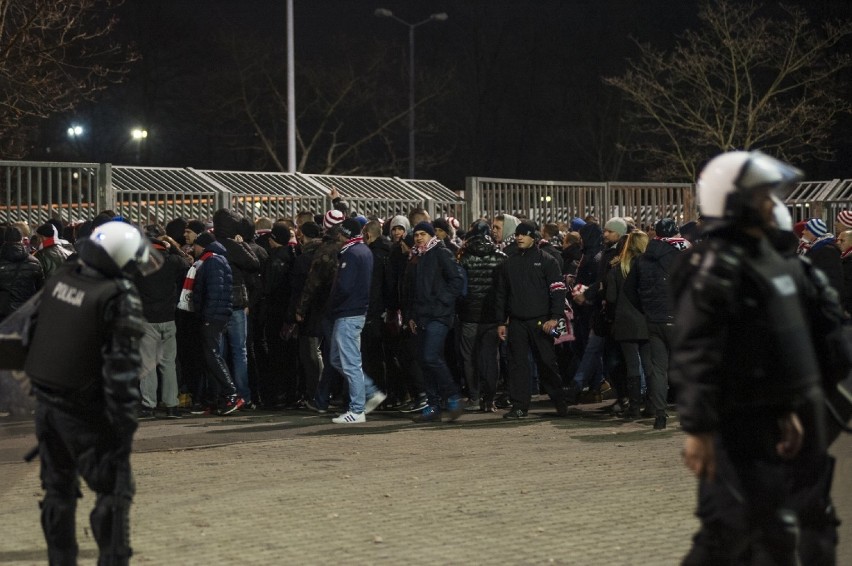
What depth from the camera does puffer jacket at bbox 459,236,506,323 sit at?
13.7 metres

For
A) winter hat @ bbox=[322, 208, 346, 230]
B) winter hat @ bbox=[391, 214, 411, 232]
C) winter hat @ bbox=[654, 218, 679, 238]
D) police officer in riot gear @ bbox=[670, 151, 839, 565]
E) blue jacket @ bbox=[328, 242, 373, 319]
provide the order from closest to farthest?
police officer in riot gear @ bbox=[670, 151, 839, 565] → winter hat @ bbox=[654, 218, 679, 238] → blue jacket @ bbox=[328, 242, 373, 319] → winter hat @ bbox=[322, 208, 346, 230] → winter hat @ bbox=[391, 214, 411, 232]

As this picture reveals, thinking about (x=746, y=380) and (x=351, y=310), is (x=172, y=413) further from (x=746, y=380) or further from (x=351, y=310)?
(x=746, y=380)

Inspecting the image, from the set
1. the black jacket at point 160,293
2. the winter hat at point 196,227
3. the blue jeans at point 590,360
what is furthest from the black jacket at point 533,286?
the winter hat at point 196,227

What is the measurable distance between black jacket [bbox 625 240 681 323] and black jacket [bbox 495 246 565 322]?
83 cm

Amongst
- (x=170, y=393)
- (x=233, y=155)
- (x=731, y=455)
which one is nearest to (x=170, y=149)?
(x=233, y=155)

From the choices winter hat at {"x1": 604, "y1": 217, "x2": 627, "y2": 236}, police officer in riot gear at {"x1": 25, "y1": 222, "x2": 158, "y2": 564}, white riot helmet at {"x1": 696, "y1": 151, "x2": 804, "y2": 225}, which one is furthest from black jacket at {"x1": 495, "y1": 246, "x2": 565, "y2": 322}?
white riot helmet at {"x1": 696, "y1": 151, "x2": 804, "y2": 225}

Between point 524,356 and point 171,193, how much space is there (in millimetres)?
6057

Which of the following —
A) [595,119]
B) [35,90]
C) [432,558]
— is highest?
[595,119]

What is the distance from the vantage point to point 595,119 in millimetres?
56156

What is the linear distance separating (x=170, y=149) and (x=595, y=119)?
18.0 meters

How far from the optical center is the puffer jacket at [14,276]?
13742mm

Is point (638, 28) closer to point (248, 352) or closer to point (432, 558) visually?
point (248, 352)

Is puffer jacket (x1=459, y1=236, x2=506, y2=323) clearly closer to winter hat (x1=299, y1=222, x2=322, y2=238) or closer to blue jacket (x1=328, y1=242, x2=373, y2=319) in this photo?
blue jacket (x1=328, y1=242, x2=373, y2=319)

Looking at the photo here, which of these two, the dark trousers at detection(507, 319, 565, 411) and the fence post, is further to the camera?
the fence post
